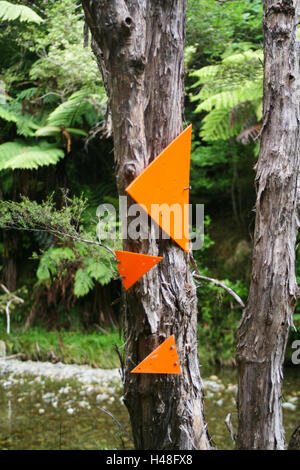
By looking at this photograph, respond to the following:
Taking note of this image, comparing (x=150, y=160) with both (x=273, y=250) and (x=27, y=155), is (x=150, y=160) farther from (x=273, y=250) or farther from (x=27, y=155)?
(x=27, y=155)

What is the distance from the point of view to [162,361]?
155cm

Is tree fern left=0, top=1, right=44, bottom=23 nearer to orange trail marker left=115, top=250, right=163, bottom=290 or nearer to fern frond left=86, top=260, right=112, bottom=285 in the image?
fern frond left=86, top=260, right=112, bottom=285

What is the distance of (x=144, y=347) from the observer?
5.20 ft

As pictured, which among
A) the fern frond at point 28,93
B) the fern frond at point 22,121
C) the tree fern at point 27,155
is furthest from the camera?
the fern frond at point 28,93

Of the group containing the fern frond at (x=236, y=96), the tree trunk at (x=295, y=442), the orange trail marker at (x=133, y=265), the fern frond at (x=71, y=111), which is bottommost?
the tree trunk at (x=295, y=442)

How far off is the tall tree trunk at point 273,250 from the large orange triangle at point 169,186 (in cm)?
30

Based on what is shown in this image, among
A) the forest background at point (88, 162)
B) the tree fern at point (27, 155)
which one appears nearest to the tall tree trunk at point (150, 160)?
the forest background at point (88, 162)

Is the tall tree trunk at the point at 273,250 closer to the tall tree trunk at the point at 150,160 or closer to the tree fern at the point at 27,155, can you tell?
the tall tree trunk at the point at 150,160

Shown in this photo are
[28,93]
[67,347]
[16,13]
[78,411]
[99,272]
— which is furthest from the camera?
[28,93]

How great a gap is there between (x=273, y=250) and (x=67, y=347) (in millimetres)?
4065

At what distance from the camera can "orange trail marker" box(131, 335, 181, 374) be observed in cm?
155

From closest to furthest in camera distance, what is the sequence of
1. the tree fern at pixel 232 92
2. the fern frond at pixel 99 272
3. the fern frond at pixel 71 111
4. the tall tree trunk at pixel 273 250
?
the tall tree trunk at pixel 273 250 < the tree fern at pixel 232 92 < the fern frond at pixel 99 272 < the fern frond at pixel 71 111

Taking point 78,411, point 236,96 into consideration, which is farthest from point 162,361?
point 236,96

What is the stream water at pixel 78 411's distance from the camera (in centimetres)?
329
